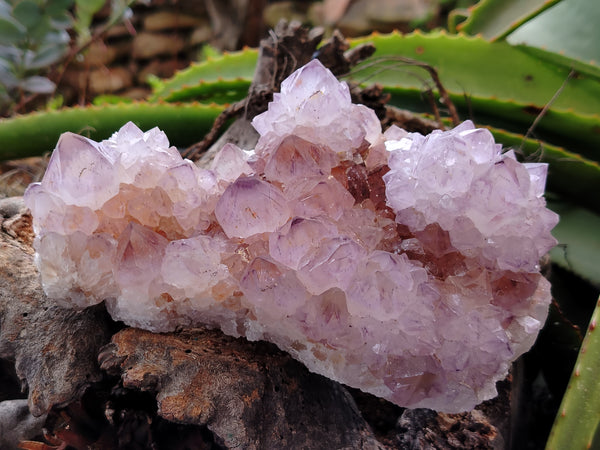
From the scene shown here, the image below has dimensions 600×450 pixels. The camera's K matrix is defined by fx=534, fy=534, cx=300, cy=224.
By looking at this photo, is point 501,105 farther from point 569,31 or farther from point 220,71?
point 220,71

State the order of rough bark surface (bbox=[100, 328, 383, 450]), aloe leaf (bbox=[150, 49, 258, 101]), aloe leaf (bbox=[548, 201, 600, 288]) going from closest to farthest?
1. rough bark surface (bbox=[100, 328, 383, 450])
2. aloe leaf (bbox=[548, 201, 600, 288])
3. aloe leaf (bbox=[150, 49, 258, 101])

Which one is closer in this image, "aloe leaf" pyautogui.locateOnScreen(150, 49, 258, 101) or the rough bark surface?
the rough bark surface


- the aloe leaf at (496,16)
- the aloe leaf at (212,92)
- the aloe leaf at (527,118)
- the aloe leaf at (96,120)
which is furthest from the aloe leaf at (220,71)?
the aloe leaf at (496,16)

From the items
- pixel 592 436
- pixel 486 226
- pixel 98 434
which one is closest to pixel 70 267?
pixel 98 434

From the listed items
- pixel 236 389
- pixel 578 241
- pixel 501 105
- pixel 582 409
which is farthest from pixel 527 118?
pixel 236 389

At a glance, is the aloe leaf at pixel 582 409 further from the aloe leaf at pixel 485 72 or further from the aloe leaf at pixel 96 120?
the aloe leaf at pixel 96 120

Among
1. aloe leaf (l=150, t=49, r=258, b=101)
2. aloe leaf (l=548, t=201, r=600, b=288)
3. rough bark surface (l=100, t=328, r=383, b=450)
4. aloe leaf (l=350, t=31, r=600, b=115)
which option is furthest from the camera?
aloe leaf (l=150, t=49, r=258, b=101)

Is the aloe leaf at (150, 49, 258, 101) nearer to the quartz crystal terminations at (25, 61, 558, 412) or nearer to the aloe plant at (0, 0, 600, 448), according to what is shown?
the aloe plant at (0, 0, 600, 448)

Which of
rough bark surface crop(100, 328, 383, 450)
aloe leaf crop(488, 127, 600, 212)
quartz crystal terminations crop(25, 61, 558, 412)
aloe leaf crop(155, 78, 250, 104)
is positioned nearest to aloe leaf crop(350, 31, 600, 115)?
aloe leaf crop(488, 127, 600, 212)
